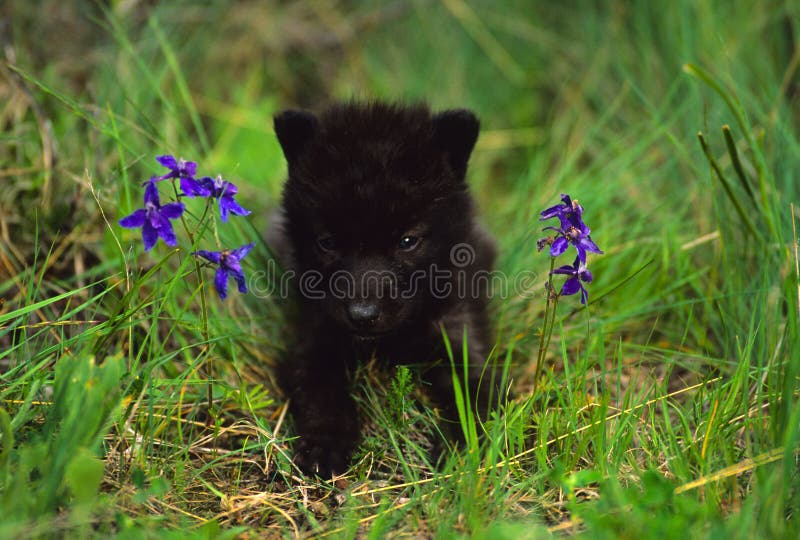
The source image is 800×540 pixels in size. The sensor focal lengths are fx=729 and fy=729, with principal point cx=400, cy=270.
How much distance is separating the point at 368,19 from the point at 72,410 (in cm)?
513

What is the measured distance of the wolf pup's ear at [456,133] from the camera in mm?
3391

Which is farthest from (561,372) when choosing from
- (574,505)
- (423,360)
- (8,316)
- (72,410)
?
(8,316)

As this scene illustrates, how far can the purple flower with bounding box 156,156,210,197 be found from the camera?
2.58 metres

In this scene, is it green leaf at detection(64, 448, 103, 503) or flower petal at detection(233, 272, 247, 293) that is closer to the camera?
green leaf at detection(64, 448, 103, 503)

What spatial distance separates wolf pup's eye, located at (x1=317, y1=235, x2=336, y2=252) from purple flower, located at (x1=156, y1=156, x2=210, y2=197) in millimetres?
720

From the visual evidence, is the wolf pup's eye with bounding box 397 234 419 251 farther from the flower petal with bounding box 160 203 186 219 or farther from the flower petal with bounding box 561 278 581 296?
the flower petal with bounding box 160 203 186 219

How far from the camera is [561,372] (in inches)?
136

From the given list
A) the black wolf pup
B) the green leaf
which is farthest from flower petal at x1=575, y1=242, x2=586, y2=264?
the green leaf

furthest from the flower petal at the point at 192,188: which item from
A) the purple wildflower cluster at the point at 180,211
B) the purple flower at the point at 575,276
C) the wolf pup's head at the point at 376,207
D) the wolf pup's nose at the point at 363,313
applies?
the purple flower at the point at 575,276

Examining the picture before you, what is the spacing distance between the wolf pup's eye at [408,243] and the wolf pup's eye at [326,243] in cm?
30

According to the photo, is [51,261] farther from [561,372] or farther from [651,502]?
[651,502]

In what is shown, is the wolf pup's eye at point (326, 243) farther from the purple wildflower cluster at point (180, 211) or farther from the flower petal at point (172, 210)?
the flower petal at point (172, 210)

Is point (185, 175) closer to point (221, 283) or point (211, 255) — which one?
point (211, 255)

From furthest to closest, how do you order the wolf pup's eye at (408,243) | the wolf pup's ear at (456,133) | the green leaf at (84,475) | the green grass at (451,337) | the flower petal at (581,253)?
the wolf pup's ear at (456,133)
the wolf pup's eye at (408,243)
the flower petal at (581,253)
the green grass at (451,337)
the green leaf at (84,475)
